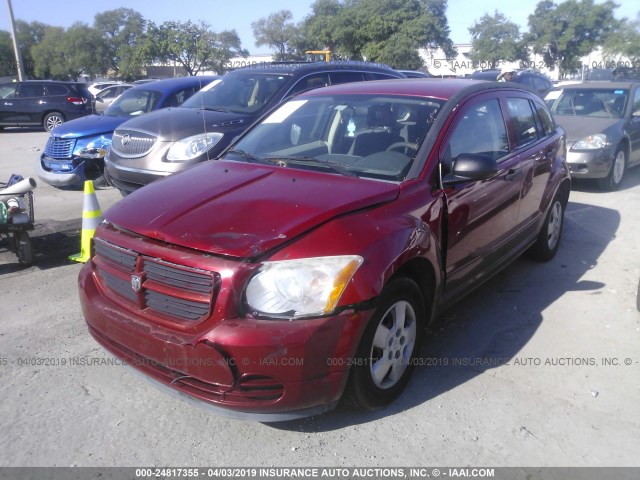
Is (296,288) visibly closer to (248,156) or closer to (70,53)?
(248,156)

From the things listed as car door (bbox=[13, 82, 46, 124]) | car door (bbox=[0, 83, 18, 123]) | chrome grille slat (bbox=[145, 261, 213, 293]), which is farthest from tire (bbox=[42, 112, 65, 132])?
chrome grille slat (bbox=[145, 261, 213, 293])

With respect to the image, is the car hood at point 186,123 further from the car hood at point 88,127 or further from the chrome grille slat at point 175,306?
the chrome grille slat at point 175,306

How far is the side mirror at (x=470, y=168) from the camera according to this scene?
3.44m

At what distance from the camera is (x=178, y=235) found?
2.78m

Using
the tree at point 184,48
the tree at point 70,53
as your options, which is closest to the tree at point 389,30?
the tree at point 184,48

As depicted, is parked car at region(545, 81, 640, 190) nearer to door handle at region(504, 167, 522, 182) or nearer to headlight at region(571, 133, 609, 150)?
headlight at region(571, 133, 609, 150)

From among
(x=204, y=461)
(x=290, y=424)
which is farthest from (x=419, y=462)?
(x=204, y=461)

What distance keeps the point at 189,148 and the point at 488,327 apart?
377 cm

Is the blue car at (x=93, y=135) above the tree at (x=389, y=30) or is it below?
→ below

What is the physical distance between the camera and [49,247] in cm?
600

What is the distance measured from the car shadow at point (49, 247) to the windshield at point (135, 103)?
2.94 m

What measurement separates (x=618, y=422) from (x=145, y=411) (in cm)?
263

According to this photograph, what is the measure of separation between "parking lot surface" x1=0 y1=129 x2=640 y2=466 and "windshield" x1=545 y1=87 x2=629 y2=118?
5596 mm

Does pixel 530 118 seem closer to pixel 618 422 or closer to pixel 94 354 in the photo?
pixel 618 422
